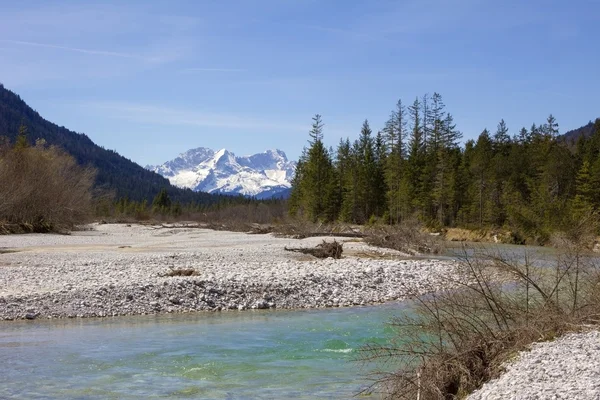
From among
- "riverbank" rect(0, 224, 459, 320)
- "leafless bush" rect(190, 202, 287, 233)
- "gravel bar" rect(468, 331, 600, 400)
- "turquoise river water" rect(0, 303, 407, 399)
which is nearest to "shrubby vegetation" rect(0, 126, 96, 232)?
"leafless bush" rect(190, 202, 287, 233)

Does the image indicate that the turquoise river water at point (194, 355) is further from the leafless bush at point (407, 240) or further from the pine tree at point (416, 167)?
the pine tree at point (416, 167)

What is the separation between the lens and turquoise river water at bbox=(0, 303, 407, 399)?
9.32m

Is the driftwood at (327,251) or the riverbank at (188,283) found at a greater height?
the driftwood at (327,251)

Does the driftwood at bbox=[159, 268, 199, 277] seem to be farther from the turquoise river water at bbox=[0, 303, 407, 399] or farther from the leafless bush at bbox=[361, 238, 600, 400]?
the leafless bush at bbox=[361, 238, 600, 400]

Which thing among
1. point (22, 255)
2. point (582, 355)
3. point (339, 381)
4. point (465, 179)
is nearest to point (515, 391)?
point (582, 355)

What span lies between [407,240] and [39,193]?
→ 30854mm

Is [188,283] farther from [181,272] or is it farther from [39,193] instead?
[39,193]

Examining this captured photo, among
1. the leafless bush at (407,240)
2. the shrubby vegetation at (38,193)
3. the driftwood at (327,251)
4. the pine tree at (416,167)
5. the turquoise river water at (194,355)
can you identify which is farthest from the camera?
the pine tree at (416,167)

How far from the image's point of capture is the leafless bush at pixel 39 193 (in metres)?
47.5

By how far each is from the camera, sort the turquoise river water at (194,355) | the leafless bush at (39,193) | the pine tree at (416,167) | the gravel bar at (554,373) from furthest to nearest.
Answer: the pine tree at (416,167), the leafless bush at (39,193), the turquoise river water at (194,355), the gravel bar at (554,373)

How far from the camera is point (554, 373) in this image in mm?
6277

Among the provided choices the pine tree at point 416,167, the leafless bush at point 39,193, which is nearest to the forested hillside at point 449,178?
the pine tree at point 416,167

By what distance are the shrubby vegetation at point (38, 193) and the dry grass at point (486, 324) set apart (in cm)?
4372

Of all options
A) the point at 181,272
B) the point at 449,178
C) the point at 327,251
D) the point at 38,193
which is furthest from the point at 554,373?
the point at 449,178
